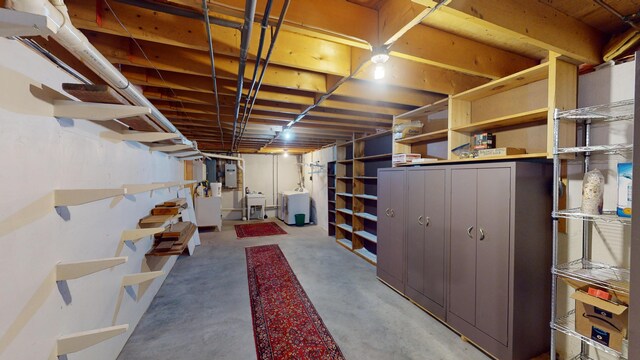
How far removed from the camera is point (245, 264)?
399cm

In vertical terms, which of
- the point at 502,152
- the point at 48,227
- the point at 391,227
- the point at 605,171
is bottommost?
the point at 391,227

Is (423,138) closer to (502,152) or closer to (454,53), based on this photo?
(502,152)

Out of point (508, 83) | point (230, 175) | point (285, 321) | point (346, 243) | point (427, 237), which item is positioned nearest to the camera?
point (508, 83)

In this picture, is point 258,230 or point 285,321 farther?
point 258,230

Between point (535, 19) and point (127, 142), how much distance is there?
10.0ft

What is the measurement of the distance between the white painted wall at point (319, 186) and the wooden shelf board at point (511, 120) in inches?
141

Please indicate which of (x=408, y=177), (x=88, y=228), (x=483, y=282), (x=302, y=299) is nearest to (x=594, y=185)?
(x=483, y=282)

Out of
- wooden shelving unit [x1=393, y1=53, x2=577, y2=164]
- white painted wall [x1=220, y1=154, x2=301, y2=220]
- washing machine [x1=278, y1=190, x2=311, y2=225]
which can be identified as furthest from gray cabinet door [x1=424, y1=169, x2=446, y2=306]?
white painted wall [x1=220, y1=154, x2=301, y2=220]

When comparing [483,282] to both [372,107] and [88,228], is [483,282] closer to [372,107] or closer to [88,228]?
[372,107]

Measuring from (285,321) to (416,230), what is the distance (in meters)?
1.67

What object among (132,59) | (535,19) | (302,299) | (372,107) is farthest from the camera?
(372,107)

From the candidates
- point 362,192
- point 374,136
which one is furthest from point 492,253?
point 362,192

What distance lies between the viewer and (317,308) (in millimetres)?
2654

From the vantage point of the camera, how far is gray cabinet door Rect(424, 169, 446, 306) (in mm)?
2387
